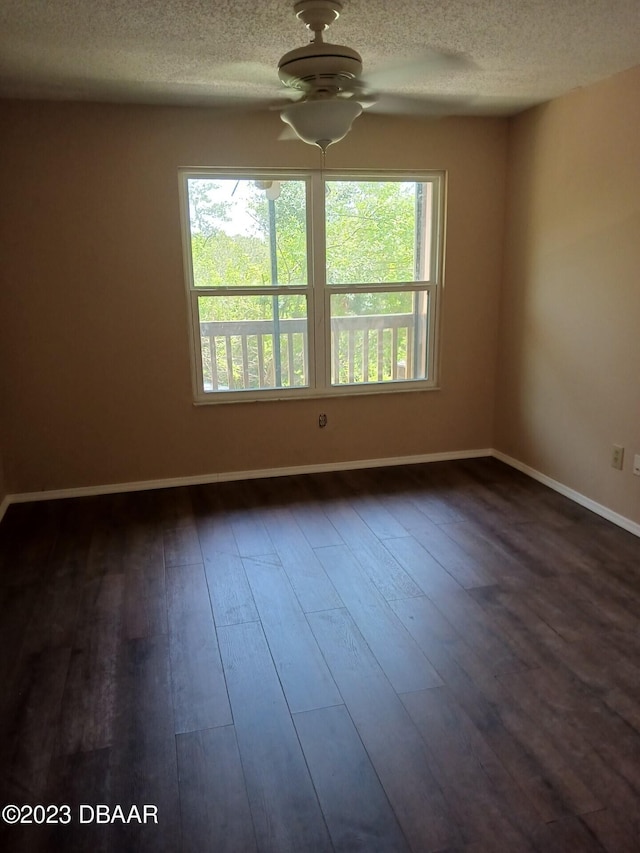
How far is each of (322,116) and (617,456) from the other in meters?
2.33

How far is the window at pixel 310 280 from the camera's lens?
385 cm

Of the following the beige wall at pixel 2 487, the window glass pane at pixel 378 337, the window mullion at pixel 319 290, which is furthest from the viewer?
the window glass pane at pixel 378 337

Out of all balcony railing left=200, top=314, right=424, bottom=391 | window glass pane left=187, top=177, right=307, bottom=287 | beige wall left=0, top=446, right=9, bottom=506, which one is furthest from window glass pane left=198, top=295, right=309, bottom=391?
beige wall left=0, top=446, right=9, bottom=506

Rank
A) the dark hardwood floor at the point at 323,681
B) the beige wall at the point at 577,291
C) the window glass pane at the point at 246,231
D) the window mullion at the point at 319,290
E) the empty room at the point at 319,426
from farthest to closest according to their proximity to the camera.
→ the window mullion at the point at 319,290
the window glass pane at the point at 246,231
the beige wall at the point at 577,291
the empty room at the point at 319,426
the dark hardwood floor at the point at 323,681

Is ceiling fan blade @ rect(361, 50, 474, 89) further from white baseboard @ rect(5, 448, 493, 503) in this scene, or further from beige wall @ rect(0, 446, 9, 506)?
beige wall @ rect(0, 446, 9, 506)

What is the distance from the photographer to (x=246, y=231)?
3.87 m

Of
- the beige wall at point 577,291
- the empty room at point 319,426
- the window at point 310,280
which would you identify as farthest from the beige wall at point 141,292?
the beige wall at point 577,291

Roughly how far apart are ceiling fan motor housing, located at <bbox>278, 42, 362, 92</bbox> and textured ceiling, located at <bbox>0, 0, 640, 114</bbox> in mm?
183

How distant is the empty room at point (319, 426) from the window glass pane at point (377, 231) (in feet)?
0.08

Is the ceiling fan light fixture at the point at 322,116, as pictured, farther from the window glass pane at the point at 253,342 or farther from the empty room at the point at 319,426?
the window glass pane at the point at 253,342

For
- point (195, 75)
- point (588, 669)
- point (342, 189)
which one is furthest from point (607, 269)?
point (195, 75)

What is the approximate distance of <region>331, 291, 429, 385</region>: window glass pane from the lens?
4.14 m

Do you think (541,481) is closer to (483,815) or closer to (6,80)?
(483,815)

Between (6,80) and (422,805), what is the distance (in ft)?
11.6
